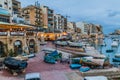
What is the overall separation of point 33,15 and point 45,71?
60.5m

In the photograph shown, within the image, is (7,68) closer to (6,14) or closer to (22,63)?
(22,63)

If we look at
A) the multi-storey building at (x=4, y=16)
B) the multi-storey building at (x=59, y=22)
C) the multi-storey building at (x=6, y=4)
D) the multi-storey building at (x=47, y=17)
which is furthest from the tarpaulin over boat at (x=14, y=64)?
the multi-storey building at (x=59, y=22)

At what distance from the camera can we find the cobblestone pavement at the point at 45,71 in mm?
25592

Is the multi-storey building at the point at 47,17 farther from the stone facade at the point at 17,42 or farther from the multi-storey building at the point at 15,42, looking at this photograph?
the multi-storey building at the point at 15,42

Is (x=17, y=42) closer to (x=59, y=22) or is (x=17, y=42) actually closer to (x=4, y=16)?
(x=4, y=16)

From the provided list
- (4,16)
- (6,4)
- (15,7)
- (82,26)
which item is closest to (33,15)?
(15,7)

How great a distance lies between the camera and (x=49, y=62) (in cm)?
3369

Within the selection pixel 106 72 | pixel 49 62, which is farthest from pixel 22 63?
pixel 106 72

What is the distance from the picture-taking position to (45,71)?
2883cm

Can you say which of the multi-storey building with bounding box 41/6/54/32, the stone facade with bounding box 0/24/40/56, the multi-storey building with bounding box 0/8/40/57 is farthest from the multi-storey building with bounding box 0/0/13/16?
the stone facade with bounding box 0/24/40/56

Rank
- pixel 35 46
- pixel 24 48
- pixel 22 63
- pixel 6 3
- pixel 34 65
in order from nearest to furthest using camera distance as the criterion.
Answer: pixel 22 63 → pixel 34 65 → pixel 24 48 → pixel 35 46 → pixel 6 3

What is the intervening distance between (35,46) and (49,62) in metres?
9.73

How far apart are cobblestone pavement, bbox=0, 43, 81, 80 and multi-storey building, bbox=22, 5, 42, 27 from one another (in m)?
52.2

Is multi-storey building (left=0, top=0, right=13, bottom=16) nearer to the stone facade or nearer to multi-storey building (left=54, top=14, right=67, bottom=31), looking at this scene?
the stone facade
